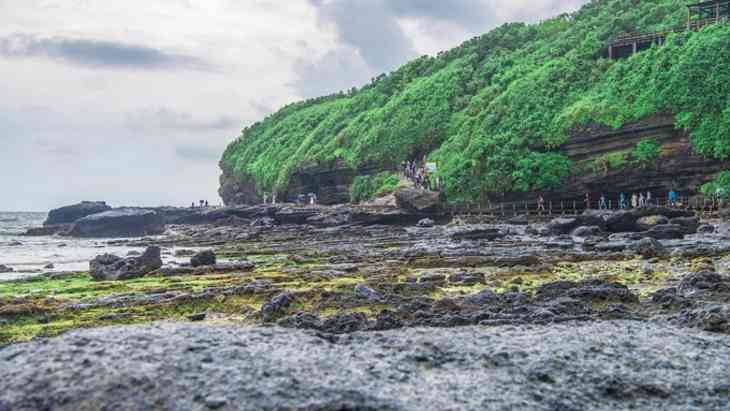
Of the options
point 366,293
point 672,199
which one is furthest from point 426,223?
point 366,293

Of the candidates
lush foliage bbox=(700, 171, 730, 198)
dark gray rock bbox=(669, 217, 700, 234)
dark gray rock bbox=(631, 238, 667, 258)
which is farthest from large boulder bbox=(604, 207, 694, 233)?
dark gray rock bbox=(631, 238, 667, 258)

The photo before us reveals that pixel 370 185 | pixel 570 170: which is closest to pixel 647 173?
pixel 570 170

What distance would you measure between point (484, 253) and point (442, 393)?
19003mm

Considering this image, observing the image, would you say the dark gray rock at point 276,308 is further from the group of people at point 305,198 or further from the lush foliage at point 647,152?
the group of people at point 305,198

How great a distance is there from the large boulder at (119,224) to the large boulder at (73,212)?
14094mm

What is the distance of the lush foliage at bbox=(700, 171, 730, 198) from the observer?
1731 inches

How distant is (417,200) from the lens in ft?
180

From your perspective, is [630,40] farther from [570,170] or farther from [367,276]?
[367,276]

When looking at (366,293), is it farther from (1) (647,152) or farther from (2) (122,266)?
(1) (647,152)

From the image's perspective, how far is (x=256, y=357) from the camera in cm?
856

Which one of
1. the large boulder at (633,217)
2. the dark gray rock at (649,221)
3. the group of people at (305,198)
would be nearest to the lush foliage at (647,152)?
the large boulder at (633,217)

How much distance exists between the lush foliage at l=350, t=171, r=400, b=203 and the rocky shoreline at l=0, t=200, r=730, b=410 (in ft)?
111

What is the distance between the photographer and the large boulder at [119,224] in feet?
238

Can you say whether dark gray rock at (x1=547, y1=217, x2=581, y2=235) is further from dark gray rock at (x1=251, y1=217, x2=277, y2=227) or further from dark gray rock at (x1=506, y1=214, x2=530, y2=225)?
dark gray rock at (x1=251, y1=217, x2=277, y2=227)
